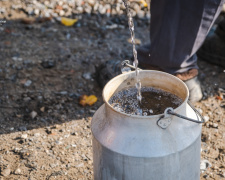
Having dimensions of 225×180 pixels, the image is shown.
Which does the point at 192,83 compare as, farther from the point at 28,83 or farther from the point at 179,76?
the point at 28,83

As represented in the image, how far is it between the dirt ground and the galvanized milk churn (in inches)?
28.0

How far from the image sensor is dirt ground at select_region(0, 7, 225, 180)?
2.40m

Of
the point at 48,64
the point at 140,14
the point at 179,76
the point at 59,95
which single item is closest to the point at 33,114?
the point at 59,95

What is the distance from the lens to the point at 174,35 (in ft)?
8.64

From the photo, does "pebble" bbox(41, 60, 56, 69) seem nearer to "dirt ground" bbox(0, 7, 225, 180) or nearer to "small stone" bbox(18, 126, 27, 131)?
"dirt ground" bbox(0, 7, 225, 180)

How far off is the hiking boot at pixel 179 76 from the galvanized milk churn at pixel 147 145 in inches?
45.4

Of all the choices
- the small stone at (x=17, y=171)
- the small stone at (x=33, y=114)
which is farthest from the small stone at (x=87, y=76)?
the small stone at (x=17, y=171)

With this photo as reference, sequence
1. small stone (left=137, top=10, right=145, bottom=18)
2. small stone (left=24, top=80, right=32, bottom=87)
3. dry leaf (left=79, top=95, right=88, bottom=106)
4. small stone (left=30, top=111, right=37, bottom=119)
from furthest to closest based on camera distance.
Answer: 1. small stone (left=137, top=10, right=145, bottom=18)
2. small stone (left=24, top=80, right=32, bottom=87)
3. dry leaf (left=79, top=95, right=88, bottom=106)
4. small stone (left=30, top=111, right=37, bottom=119)

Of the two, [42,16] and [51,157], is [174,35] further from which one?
[42,16]

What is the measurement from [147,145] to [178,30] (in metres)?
1.31

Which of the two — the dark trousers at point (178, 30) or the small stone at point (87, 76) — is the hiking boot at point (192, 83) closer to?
the dark trousers at point (178, 30)

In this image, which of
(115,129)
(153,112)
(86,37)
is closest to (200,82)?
(86,37)

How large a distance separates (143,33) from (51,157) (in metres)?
2.01

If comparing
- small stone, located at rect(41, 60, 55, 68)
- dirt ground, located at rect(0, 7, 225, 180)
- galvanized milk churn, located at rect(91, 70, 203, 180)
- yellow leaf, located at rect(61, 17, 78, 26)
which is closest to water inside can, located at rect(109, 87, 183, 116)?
galvanized milk churn, located at rect(91, 70, 203, 180)
